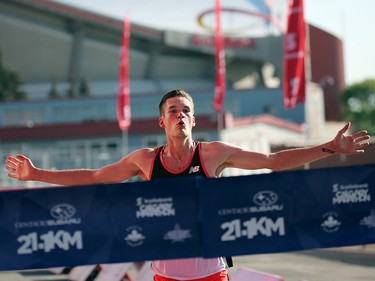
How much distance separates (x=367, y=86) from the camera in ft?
379

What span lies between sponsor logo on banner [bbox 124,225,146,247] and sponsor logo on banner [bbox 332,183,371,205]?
48.5 inches

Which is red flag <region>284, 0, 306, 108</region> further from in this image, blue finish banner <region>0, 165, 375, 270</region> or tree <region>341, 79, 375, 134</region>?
tree <region>341, 79, 375, 134</region>

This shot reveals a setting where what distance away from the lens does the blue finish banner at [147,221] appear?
16.3 feet

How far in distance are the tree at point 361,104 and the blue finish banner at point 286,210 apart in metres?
99.2

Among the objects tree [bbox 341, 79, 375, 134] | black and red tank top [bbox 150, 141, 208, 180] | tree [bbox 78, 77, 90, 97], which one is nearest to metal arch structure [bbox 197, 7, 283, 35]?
tree [bbox 78, 77, 90, 97]

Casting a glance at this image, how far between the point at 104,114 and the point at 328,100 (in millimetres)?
45636

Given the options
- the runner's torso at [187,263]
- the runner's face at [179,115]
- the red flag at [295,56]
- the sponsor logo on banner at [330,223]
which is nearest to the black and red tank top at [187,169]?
the runner's torso at [187,263]

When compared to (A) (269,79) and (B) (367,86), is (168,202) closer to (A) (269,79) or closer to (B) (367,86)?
(A) (269,79)

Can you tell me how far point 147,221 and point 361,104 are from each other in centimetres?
11127

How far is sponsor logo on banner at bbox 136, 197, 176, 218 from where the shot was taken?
16.3ft

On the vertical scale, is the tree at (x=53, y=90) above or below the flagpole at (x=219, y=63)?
above

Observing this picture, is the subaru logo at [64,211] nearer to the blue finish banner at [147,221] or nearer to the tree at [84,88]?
the blue finish banner at [147,221]

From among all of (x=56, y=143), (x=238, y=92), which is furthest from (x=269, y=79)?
(x=56, y=143)

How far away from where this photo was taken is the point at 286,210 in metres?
5.05
